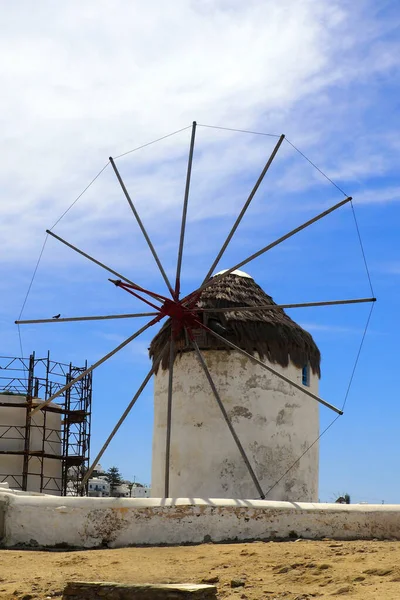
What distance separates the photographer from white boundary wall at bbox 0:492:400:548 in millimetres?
8711

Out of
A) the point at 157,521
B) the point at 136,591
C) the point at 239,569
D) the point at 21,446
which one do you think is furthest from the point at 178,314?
the point at 21,446

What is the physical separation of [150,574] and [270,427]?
748cm

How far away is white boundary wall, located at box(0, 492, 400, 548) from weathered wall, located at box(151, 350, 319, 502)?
435 centimetres

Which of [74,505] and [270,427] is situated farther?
[270,427]

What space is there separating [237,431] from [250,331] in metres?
1.76

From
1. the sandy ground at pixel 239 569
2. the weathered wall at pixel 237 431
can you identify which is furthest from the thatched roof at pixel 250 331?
the sandy ground at pixel 239 569

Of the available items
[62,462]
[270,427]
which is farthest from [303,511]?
[62,462]

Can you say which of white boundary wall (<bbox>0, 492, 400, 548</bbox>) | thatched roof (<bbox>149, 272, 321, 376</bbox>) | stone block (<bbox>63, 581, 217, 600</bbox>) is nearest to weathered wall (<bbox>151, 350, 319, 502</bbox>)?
thatched roof (<bbox>149, 272, 321, 376</bbox>)

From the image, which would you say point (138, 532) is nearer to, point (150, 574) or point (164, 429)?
point (150, 574)

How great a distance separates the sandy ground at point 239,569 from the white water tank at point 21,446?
55.9 feet

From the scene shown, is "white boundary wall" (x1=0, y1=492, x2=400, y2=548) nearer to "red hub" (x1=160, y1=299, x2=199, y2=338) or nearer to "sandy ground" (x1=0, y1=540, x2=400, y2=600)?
"sandy ground" (x1=0, y1=540, x2=400, y2=600)

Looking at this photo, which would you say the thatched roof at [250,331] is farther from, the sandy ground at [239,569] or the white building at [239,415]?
the sandy ground at [239,569]

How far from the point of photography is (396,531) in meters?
9.56

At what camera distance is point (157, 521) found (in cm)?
890
